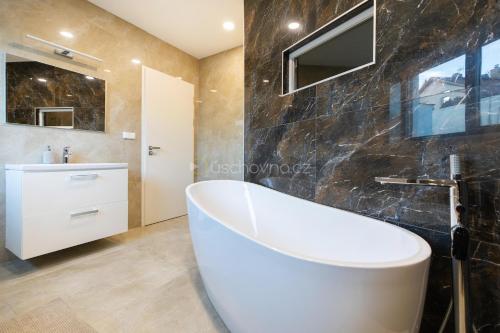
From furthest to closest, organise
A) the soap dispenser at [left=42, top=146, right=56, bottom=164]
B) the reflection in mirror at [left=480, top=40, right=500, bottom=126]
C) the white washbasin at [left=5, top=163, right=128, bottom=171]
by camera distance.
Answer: the soap dispenser at [left=42, top=146, right=56, bottom=164] < the white washbasin at [left=5, top=163, right=128, bottom=171] < the reflection in mirror at [left=480, top=40, right=500, bottom=126]

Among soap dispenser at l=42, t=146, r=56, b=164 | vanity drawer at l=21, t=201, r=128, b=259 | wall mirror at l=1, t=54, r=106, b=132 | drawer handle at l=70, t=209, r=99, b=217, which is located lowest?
vanity drawer at l=21, t=201, r=128, b=259

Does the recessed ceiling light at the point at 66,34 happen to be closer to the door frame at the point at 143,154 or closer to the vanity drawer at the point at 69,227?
the door frame at the point at 143,154

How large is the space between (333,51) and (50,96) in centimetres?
251

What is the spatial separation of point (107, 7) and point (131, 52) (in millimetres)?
451

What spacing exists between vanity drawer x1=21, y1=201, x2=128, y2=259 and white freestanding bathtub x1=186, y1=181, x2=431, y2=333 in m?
1.14

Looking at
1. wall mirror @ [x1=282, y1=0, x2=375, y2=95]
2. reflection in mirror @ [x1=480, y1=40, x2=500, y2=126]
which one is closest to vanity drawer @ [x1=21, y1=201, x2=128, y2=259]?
wall mirror @ [x1=282, y1=0, x2=375, y2=95]

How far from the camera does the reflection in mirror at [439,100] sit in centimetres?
96

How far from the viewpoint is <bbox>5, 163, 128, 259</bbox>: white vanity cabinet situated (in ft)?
5.16

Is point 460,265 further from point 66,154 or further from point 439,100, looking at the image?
point 66,154

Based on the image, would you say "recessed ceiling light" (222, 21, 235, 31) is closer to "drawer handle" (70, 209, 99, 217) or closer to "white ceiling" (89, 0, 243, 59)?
"white ceiling" (89, 0, 243, 59)

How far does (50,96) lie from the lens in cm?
201

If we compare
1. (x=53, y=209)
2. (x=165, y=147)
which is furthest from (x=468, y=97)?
(x=165, y=147)

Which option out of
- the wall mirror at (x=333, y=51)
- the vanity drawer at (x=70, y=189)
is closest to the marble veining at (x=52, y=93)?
the vanity drawer at (x=70, y=189)

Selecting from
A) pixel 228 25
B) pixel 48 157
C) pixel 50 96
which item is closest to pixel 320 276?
pixel 48 157
